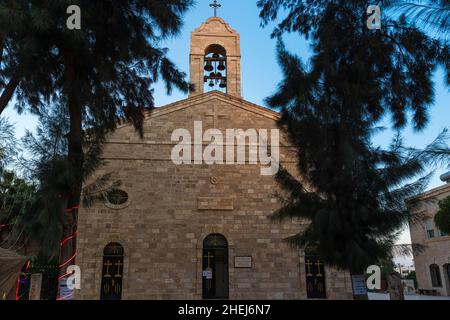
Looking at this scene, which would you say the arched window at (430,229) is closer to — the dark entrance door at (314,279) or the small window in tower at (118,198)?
the dark entrance door at (314,279)

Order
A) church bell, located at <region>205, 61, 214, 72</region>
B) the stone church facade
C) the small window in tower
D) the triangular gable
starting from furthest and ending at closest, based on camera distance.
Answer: church bell, located at <region>205, 61, 214, 72</region>, the triangular gable, the small window in tower, the stone church facade

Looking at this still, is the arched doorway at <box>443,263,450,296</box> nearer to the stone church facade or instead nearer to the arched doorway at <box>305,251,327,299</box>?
the stone church facade

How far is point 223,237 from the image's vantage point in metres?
14.4

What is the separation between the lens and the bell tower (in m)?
15.9

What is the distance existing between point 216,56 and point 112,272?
9728mm

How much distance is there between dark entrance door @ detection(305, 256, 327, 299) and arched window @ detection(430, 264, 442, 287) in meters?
11.5

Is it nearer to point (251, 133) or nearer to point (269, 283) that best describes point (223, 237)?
point (269, 283)

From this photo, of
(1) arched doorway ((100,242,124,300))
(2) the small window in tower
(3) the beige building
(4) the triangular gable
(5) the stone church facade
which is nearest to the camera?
(1) arched doorway ((100,242,124,300))

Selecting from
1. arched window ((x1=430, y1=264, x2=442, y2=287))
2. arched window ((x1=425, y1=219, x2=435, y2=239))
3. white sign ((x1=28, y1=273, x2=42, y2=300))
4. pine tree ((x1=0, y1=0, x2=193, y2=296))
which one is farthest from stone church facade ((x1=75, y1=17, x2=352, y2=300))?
arched window ((x1=425, y1=219, x2=435, y2=239))

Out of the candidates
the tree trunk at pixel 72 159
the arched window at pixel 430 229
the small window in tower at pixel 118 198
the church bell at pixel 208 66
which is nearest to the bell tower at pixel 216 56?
the church bell at pixel 208 66

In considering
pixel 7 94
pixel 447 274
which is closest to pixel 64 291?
pixel 7 94
